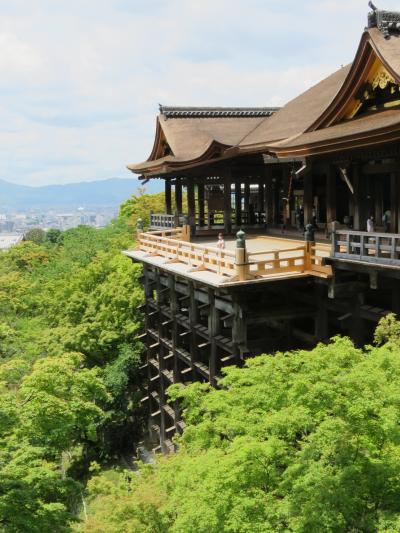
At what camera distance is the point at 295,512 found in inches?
294

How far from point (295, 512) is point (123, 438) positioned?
21122 mm

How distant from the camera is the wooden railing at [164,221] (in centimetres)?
2759

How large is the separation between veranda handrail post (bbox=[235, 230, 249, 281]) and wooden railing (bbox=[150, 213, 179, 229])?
1305cm

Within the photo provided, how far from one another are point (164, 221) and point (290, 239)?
8.98 metres

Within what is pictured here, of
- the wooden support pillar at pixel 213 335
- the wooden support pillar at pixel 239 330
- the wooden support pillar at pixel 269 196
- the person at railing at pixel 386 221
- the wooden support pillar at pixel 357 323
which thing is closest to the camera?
the wooden support pillar at pixel 357 323

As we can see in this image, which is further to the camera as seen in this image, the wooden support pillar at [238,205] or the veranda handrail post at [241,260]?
the wooden support pillar at [238,205]

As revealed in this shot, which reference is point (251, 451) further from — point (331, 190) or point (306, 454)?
point (331, 190)

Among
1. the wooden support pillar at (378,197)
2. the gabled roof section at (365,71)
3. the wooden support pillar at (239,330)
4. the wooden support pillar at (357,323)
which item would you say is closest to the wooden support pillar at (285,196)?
the gabled roof section at (365,71)

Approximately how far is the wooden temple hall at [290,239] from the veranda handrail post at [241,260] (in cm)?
4

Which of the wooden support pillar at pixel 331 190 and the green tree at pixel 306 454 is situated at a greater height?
the wooden support pillar at pixel 331 190

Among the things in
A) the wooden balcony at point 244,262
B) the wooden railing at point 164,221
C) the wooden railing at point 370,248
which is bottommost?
the wooden balcony at point 244,262

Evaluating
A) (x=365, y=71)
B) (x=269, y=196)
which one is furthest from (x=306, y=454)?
(x=269, y=196)

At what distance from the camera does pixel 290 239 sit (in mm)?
21672

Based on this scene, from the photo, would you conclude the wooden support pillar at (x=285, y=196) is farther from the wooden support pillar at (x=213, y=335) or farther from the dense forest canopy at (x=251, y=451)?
the dense forest canopy at (x=251, y=451)
